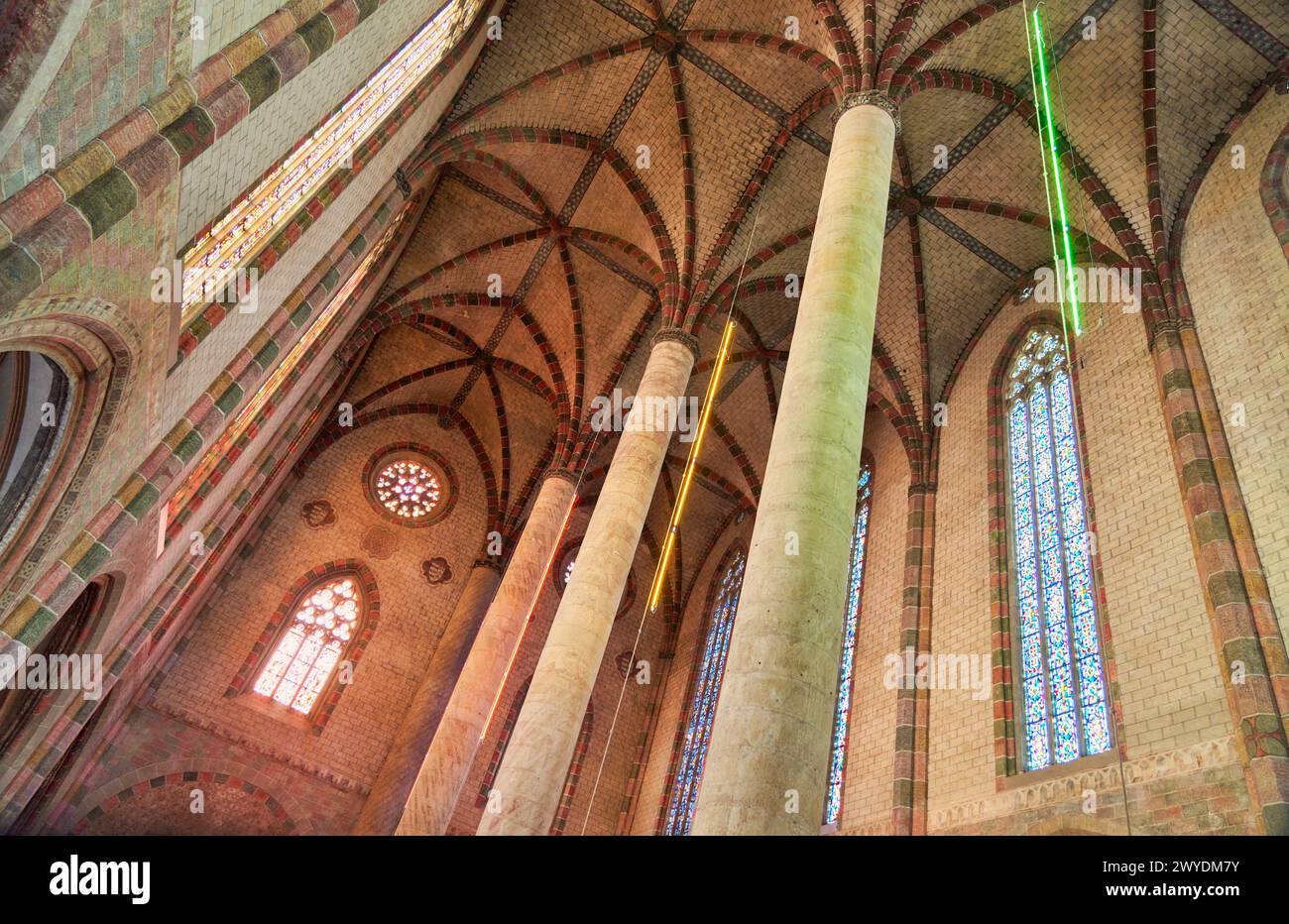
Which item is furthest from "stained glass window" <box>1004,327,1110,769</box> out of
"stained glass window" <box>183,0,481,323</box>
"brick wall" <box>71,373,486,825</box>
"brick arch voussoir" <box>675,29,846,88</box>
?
"brick wall" <box>71,373,486,825</box>

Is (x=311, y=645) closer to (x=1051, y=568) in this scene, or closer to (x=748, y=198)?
(x=748, y=198)

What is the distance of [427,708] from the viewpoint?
1655cm

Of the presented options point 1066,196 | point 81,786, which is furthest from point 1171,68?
point 81,786

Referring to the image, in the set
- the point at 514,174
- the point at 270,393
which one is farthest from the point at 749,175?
the point at 270,393

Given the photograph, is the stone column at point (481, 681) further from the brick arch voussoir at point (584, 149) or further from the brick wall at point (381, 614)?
the brick arch voussoir at point (584, 149)

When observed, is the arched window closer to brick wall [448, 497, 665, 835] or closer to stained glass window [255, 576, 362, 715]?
stained glass window [255, 576, 362, 715]

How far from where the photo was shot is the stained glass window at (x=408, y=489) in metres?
18.5

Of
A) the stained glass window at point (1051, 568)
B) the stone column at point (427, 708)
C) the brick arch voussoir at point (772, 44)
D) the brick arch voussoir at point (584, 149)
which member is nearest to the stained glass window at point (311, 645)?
the stone column at point (427, 708)

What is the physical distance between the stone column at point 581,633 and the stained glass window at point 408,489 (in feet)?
27.4

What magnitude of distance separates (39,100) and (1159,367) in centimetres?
1064

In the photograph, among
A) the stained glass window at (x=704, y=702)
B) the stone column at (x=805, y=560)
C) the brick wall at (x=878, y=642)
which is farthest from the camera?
the stained glass window at (x=704, y=702)

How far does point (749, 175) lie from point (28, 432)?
33.4 feet

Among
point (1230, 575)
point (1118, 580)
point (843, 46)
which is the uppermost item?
point (843, 46)

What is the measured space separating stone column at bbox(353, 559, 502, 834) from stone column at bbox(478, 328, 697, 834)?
6.69m
